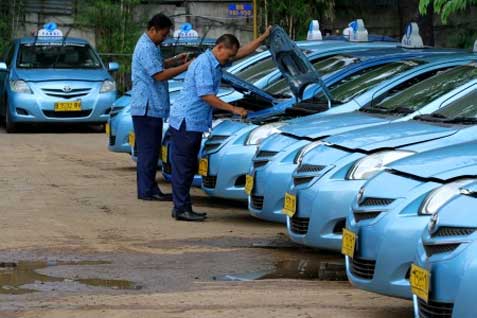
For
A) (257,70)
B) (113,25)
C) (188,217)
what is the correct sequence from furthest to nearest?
(113,25), (257,70), (188,217)

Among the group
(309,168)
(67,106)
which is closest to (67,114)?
(67,106)

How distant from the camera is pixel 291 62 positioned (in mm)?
12383

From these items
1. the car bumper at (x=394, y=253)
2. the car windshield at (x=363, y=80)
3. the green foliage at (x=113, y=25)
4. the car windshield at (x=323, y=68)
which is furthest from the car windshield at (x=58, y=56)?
the car bumper at (x=394, y=253)

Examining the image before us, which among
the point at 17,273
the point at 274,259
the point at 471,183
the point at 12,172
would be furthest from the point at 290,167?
the point at 12,172

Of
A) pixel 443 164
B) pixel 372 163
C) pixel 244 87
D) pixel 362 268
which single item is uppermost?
pixel 443 164

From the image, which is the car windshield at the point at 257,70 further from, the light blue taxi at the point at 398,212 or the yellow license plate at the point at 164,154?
the light blue taxi at the point at 398,212

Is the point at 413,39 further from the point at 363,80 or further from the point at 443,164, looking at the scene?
the point at 443,164

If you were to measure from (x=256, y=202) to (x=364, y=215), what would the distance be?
10.1 feet

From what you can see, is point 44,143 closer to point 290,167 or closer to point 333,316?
point 290,167

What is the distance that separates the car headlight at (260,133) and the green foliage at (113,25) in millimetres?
15699

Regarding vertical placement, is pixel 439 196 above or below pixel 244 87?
above

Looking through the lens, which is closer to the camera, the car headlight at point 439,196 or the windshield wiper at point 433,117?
the car headlight at point 439,196

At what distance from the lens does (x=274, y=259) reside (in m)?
9.92

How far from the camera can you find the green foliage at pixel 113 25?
27.4 metres
